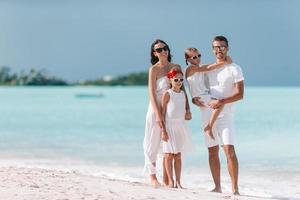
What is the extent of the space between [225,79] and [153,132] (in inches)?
39.9

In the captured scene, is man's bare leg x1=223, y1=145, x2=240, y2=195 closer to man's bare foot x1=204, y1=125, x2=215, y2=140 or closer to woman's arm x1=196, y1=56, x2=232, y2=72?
man's bare foot x1=204, y1=125, x2=215, y2=140

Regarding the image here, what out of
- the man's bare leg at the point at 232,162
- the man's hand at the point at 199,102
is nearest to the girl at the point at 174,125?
the man's hand at the point at 199,102

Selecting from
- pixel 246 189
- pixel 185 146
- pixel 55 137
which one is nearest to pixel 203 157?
pixel 246 189

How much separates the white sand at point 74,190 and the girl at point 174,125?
0.43m

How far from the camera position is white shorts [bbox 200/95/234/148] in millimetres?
8008

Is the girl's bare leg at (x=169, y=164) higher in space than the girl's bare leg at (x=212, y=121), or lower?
lower

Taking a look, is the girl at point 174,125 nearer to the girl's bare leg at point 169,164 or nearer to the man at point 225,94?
the girl's bare leg at point 169,164

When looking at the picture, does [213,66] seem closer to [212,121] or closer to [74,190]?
[212,121]

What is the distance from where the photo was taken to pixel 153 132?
8.34 metres

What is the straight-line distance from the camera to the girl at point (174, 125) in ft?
26.9

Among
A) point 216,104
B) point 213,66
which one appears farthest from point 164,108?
point 213,66

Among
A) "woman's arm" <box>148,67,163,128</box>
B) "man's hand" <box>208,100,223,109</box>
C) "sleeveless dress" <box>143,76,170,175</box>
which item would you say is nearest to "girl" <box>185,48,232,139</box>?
"man's hand" <box>208,100,223,109</box>

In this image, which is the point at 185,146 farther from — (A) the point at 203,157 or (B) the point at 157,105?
(A) the point at 203,157

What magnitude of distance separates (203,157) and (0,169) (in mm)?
6706
